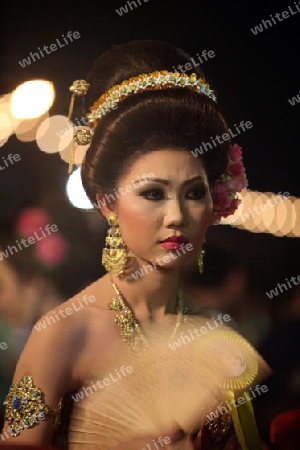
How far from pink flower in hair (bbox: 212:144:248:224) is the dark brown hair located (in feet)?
0.21

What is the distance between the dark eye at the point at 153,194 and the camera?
1.74 metres

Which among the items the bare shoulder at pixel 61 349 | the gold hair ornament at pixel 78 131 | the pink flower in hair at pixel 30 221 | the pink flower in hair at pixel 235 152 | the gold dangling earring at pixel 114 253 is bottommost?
the bare shoulder at pixel 61 349

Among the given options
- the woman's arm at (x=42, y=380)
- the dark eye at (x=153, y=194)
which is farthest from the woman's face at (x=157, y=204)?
A: the woman's arm at (x=42, y=380)

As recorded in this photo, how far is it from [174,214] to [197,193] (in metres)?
0.10

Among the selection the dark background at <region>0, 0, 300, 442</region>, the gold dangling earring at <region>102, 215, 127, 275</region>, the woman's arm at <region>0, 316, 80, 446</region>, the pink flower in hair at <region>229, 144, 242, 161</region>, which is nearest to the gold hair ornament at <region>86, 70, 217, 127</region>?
the dark background at <region>0, 0, 300, 442</region>

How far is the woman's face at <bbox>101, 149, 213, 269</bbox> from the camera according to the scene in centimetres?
174

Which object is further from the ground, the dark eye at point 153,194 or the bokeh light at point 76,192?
the bokeh light at point 76,192

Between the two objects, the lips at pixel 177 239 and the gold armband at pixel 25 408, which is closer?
the gold armband at pixel 25 408

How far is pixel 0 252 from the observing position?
176 centimetres

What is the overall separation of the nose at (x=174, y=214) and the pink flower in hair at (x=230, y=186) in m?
0.15

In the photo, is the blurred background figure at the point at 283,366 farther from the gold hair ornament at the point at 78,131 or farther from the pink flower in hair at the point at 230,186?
the gold hair ornament at the point at 78,131

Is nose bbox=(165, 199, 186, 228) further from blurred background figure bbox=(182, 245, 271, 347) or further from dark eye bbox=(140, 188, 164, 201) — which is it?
blurred background figure bbox=(182, 245, 271, 347)

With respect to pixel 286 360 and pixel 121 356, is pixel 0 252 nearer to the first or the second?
pixel 121 356

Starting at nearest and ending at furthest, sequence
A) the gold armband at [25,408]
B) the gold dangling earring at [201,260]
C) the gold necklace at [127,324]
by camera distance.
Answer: the gold armband at [25,408] < the gold necklace at [127,324] < the gold dangling earring at [201,260]
